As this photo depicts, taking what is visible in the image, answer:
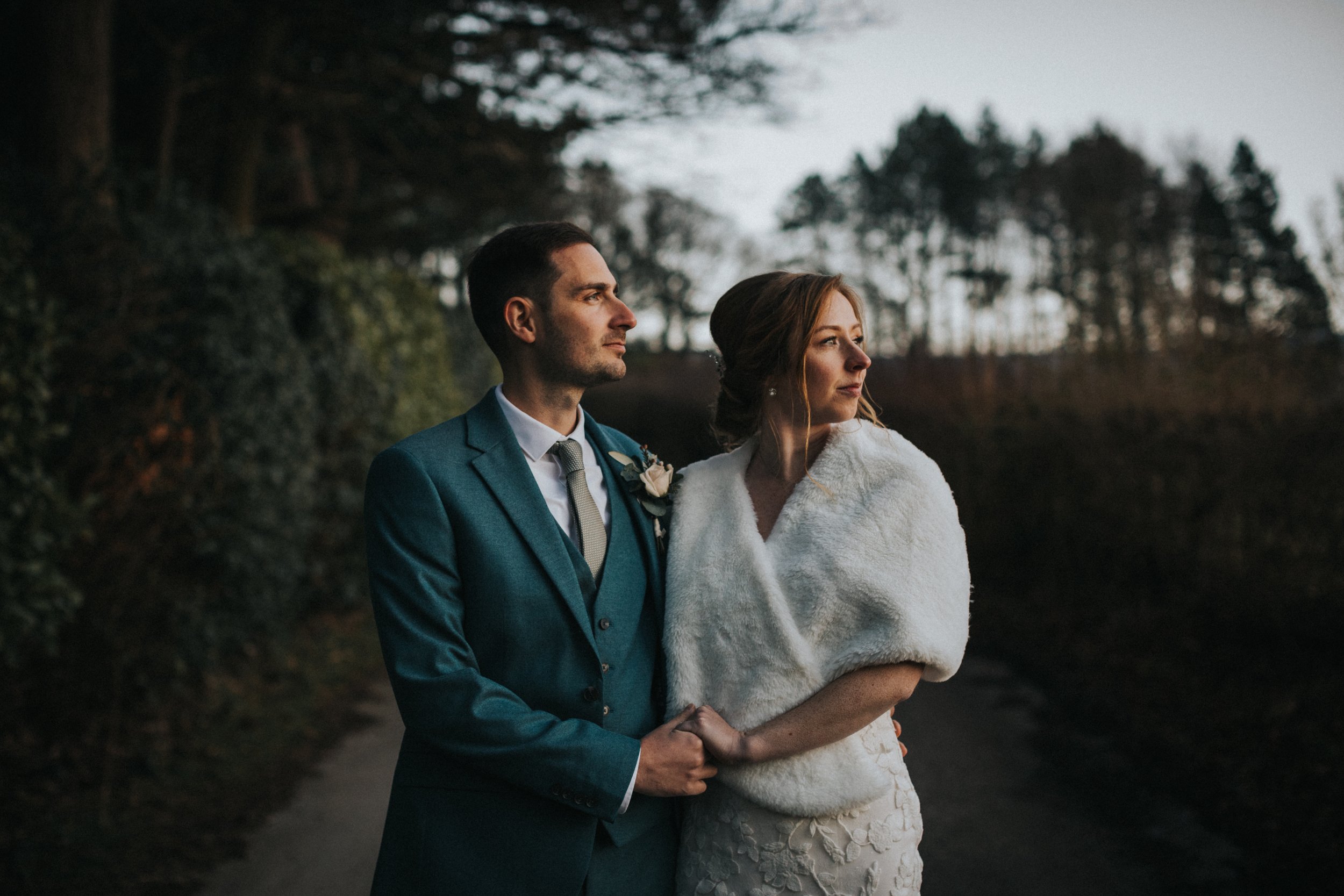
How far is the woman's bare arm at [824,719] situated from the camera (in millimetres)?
1933

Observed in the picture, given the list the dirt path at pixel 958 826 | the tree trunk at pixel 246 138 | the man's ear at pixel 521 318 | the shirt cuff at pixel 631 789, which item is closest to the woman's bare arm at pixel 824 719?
the shirt cuff at pixel 631 789

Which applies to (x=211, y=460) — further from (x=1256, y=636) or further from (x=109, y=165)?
(x=1256, y=636)

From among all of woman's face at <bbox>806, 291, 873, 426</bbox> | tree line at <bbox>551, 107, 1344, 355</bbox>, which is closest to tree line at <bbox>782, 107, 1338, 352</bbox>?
tree line at <bbox>551, 107, 1344, 355</bbox>

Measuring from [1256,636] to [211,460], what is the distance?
239 inches

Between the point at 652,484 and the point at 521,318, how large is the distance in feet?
1.68

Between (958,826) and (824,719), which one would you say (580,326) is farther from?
(958,826)

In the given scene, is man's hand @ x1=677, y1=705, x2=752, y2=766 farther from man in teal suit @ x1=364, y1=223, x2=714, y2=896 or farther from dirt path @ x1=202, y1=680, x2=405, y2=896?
dirt path @ x1=202, y1=680, x2=405, y2=896

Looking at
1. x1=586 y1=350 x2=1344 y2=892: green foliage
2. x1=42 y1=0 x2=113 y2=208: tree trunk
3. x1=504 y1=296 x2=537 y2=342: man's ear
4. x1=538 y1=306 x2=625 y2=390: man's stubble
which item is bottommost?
x1=586 y1=350 x2=1344 y2=892: green foliage

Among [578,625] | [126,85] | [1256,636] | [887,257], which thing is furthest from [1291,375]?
[887,257]

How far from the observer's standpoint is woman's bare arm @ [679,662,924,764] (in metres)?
1.93

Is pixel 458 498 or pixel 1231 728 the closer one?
pixel 458 498

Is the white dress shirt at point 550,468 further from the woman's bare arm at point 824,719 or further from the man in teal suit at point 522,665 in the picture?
the woman's bare arm at point 824,719

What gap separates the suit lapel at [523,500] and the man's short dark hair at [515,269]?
0.65ft

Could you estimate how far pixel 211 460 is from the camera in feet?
15.8
